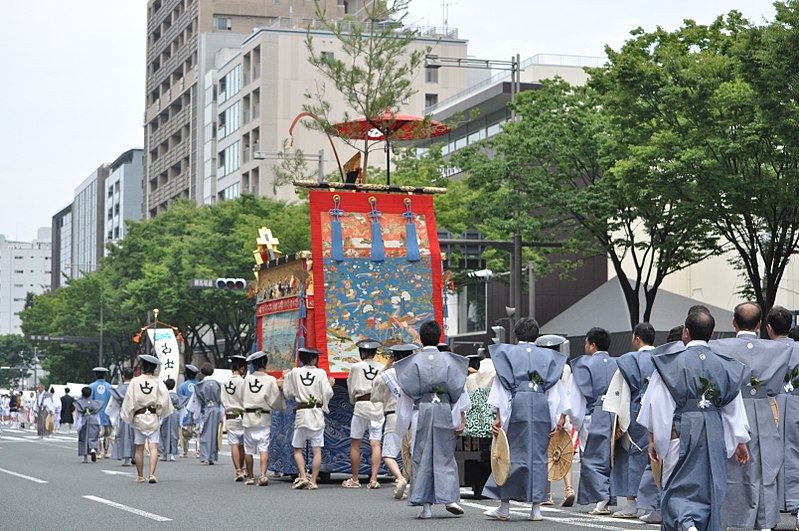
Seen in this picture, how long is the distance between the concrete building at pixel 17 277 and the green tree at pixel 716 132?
16771 centimetres

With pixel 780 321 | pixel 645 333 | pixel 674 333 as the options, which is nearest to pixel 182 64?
pixel 645 333

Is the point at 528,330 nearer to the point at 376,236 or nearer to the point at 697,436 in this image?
the point at 697,436

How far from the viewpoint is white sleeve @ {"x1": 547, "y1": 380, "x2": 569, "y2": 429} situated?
39.7 feet

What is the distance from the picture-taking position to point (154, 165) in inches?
4075

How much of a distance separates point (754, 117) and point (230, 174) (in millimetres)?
61236

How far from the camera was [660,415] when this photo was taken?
28.9 feet

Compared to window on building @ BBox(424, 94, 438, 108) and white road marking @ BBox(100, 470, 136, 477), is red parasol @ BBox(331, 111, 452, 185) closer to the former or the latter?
white road marking @ BBox(100, 470, 136, 477)

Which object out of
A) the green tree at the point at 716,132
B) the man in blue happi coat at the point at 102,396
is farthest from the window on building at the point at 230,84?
the man in blue happi coat at the point at 102,396

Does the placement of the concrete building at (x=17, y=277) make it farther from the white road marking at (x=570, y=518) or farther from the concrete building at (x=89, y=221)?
the white road marking at (x=570, y=518)

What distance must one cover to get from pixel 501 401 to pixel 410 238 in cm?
718

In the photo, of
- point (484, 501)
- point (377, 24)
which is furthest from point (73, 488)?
point (377, 24)

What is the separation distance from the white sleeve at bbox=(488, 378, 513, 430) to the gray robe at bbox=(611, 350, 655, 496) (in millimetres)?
1128

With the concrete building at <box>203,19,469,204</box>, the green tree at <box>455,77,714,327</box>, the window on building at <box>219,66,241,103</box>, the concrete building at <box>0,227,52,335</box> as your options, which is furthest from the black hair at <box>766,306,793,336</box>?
the concrete building at <box>0,227,52,335</box>

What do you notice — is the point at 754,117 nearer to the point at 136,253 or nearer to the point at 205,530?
the point at 205,530
